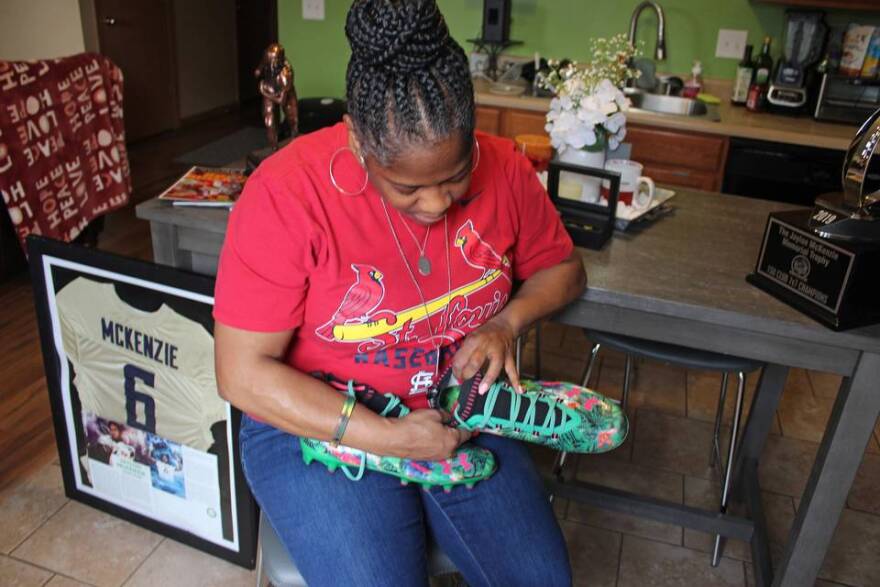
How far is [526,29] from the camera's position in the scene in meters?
3.69

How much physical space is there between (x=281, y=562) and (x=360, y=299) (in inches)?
16.9

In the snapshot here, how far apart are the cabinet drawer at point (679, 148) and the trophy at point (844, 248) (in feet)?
5.78

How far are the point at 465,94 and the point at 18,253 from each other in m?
2.75

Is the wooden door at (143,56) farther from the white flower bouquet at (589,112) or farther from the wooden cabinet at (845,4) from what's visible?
the white flower bouquet at (589,112)

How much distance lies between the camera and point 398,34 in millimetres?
940

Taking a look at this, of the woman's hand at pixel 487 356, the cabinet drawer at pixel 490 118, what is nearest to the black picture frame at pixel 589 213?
the woman's hand at pixel 487 356

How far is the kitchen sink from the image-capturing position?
337 cm

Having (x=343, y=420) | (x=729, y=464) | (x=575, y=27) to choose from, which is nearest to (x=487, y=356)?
(x=343, y=420)

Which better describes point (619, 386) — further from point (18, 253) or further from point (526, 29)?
point (18, 253)

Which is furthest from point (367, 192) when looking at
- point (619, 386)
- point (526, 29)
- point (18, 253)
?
point (526, 29)

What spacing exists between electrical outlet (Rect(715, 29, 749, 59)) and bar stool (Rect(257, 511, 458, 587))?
305 cm

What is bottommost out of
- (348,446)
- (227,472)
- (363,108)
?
(227,472)

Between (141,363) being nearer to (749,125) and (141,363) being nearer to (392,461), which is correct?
(392,461)

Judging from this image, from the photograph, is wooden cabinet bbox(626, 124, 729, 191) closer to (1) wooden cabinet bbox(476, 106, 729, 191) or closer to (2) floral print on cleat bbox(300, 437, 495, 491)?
(1) wooden cabinet bbox(476, 106, 729, 191)
